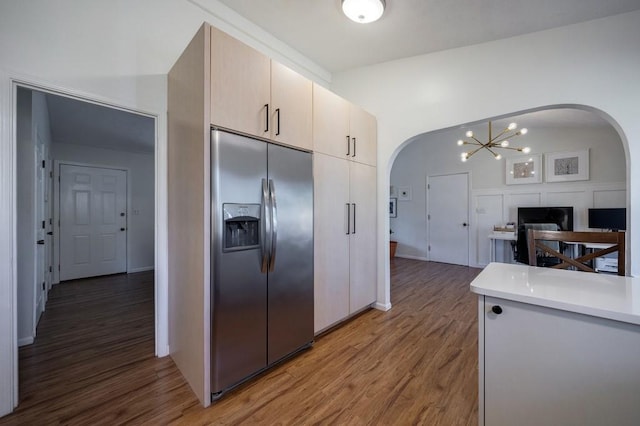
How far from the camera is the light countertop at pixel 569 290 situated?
0.99 meters

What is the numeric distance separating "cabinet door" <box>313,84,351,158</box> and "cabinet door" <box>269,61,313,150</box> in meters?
0.09

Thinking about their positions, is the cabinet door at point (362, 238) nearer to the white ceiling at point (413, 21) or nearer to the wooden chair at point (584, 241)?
the white ceiling at point (413, 21)

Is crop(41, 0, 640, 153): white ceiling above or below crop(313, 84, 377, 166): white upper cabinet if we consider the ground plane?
above

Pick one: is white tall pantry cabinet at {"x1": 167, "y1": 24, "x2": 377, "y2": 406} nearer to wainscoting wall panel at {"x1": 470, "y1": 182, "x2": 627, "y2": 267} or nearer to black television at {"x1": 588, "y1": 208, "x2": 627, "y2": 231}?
wainscoting wall panel at {"x1": 470, "y1": 182, "x2": 627, "y2": 267}

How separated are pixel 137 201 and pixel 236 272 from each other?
4.96m

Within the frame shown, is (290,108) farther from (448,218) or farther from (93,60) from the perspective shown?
(448,218)

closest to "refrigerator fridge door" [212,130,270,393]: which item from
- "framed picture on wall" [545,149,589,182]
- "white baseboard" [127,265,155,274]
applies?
"white baseboard" [127,265,155,274]

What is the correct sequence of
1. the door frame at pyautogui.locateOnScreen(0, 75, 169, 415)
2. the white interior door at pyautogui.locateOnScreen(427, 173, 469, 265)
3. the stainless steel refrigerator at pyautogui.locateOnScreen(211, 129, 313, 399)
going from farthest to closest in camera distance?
the white interior door at pyautogui.locateOnScreen(427, 173, 469, 265) < the stainless steel refrigerator at pyautogui.locateOnScreen(211, 129, 313, 399) < the door frame at pyautogui.locateOnScreen(0, 75, 169, 415)

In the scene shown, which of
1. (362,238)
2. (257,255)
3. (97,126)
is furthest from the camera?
(97,126)

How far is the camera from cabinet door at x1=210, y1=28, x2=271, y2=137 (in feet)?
5.66

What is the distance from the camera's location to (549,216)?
5.05 m

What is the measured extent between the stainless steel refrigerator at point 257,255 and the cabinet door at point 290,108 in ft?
0.38

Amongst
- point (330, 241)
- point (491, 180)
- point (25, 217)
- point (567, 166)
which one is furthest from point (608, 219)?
point (25, 217)

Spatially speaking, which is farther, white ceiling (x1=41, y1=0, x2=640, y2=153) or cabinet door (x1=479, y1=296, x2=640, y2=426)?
white ceiling (x1=41, y1=0, x2=640, y2=153)
